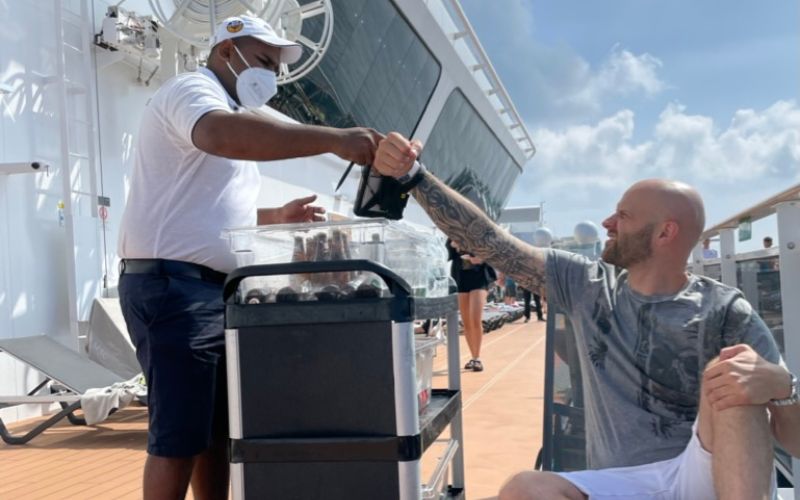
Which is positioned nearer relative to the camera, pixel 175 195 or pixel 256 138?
pixel 256 138

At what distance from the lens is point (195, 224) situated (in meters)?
1.91

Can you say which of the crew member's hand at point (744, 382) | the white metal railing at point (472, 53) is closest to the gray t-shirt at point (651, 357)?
the crew member's hand at point (744, 382)

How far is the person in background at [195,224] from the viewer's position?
1.72 m

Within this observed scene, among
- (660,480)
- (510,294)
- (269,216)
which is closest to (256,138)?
(269,216)

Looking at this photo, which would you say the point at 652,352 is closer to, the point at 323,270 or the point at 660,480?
the point at 660,480

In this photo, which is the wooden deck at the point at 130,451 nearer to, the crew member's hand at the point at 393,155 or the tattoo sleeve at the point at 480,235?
the tattoo sleeve at the point at 480,235

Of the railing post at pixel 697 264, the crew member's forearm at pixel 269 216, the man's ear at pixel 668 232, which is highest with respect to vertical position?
the crew member's forearm at pixel 269 216

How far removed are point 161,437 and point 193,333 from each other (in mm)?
262

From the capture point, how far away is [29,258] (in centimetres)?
589

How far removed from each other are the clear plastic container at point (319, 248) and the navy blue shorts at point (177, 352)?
172 millimetres

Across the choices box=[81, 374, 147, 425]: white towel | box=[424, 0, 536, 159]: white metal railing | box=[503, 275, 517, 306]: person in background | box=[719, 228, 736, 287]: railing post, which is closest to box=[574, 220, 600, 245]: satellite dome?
box=[719, 228, 736, 287]: railing post

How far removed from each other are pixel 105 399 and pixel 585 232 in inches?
246

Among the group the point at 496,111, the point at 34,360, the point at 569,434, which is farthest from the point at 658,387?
the point at 496,111

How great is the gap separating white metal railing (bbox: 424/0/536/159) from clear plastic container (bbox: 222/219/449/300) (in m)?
16.8
